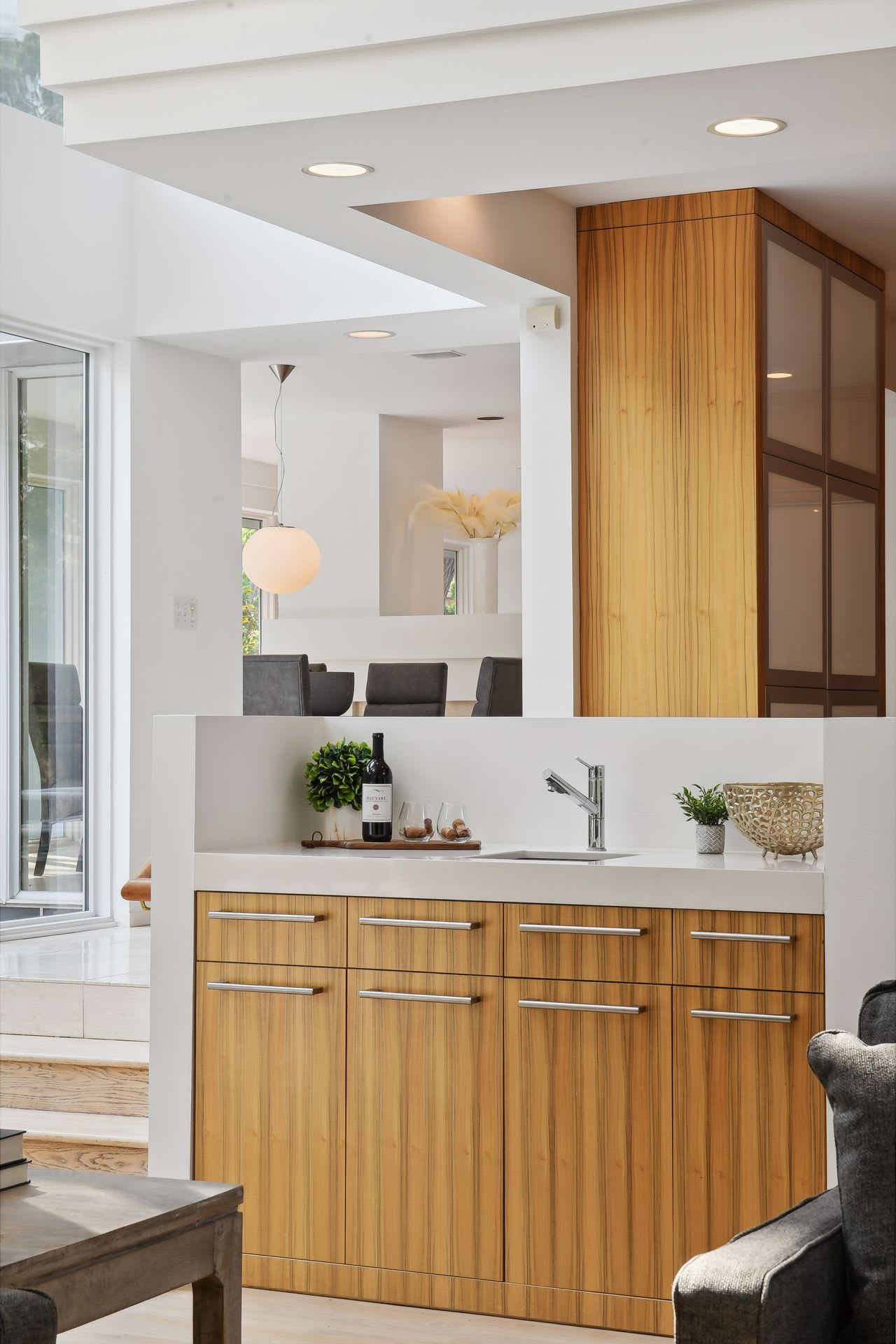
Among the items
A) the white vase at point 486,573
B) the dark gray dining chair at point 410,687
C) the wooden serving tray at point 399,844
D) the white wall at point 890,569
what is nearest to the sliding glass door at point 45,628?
the dark gray dining chair at point 410,687

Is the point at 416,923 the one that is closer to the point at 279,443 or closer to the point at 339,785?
the point at 339,785

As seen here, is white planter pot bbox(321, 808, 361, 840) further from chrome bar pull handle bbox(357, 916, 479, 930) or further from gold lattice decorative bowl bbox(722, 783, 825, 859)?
gold lattice decorative bowl bbox(722, 783, 825, 859)

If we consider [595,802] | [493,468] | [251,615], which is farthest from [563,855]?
[251,615]

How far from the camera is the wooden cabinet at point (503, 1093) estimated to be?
3340mm

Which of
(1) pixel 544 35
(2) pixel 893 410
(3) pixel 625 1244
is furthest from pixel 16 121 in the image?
(3) pixel 625 1244

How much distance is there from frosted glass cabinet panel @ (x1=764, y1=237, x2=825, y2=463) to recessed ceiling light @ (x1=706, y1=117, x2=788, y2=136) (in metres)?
1.72

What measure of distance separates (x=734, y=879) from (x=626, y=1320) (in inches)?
37.5

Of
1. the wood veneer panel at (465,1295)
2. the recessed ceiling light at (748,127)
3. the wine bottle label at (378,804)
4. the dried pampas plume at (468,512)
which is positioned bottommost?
the wood veneer panel at (465,1295)

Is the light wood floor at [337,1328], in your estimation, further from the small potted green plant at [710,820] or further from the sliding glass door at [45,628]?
the sliding glass door at [45,628]

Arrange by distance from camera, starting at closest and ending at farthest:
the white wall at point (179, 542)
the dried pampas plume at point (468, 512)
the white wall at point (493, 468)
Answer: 1. the white wall at point (179, 542)
2. the dried pampas plume at point (468, 512)
3. the white wall at point (493, 468)

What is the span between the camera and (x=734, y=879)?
3.37m

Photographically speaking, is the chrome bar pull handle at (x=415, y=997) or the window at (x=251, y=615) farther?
the window at (x=251, y=615)

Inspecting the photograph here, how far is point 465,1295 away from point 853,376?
374 centimetres

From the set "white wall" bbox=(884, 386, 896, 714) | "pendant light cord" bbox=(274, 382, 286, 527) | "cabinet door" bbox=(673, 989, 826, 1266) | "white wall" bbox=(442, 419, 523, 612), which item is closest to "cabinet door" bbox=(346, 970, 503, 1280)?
"cabinet door" bbox=(673, 989, 826, 1266)
